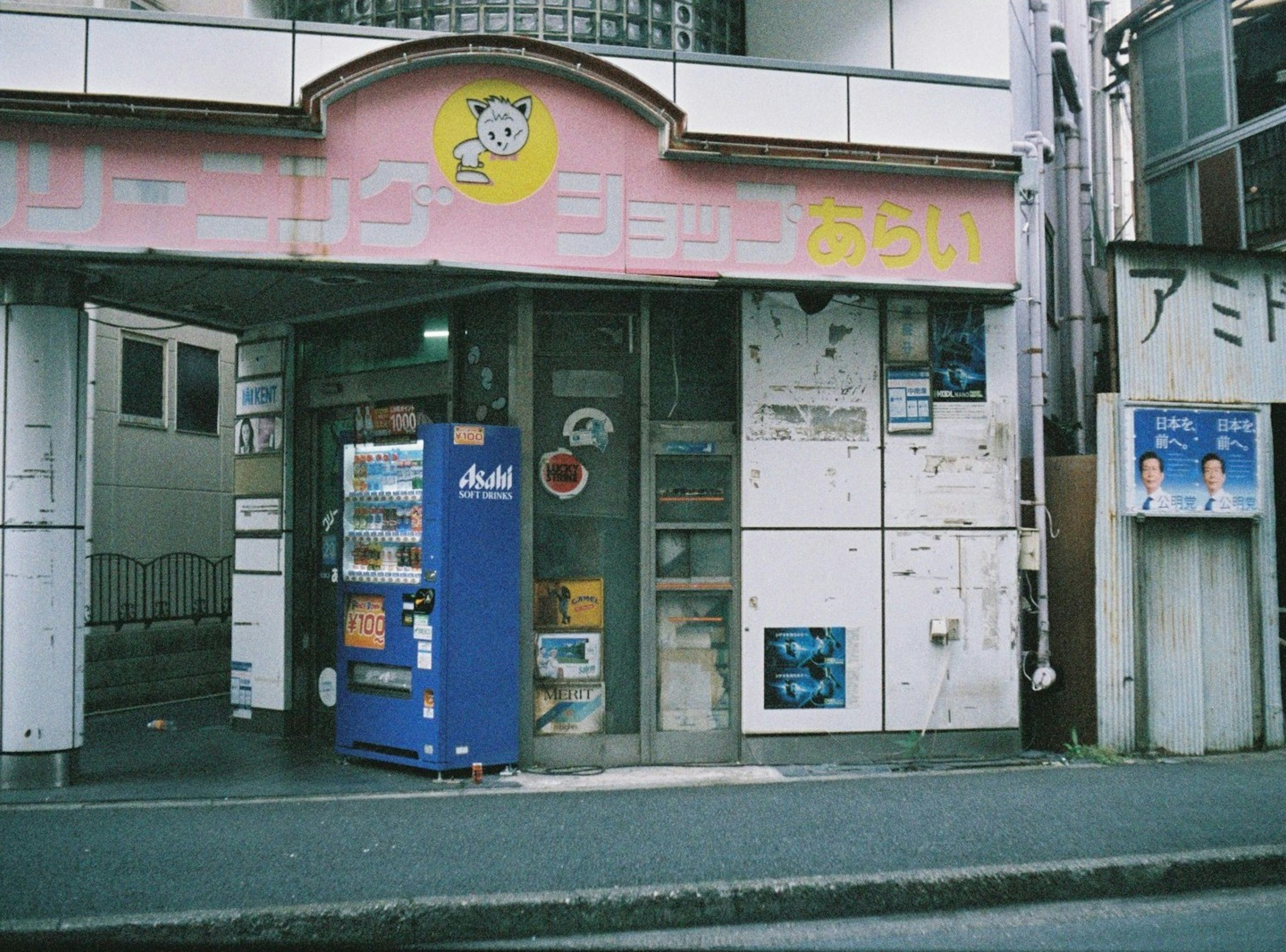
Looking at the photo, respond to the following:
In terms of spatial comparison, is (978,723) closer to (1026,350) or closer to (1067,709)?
(1067,709)

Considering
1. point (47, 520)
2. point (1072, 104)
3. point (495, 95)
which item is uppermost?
point (1072, 104)

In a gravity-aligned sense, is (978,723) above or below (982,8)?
below

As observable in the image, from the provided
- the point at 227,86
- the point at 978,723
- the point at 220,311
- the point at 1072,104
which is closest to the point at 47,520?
the point at 220,311

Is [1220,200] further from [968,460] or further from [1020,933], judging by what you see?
[1020,933]

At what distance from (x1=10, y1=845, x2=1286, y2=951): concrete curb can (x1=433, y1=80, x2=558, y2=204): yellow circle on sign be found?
15.8 ft

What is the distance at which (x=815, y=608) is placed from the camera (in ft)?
28.7

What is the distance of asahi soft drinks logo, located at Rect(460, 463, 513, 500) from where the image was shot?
8250 mm

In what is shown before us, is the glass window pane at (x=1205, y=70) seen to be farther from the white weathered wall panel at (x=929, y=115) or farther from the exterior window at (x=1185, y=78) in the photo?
the white weathered wall panel at (x=929, y=115)

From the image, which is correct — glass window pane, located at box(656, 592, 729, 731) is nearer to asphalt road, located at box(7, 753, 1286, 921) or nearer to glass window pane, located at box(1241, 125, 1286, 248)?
asphalt road, located at box(7, 753, 1286, 921)

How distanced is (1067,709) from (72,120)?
867 centimetres

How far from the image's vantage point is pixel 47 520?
7.83 meters

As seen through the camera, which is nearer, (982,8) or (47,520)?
(47,520)

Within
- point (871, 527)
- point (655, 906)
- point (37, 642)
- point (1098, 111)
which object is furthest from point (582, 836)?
point (1098, 111)

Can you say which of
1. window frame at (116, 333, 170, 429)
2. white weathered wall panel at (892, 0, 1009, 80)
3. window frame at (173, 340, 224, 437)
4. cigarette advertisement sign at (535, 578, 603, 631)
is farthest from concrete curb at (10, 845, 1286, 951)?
window frame at (173, 340, 224, 437)
